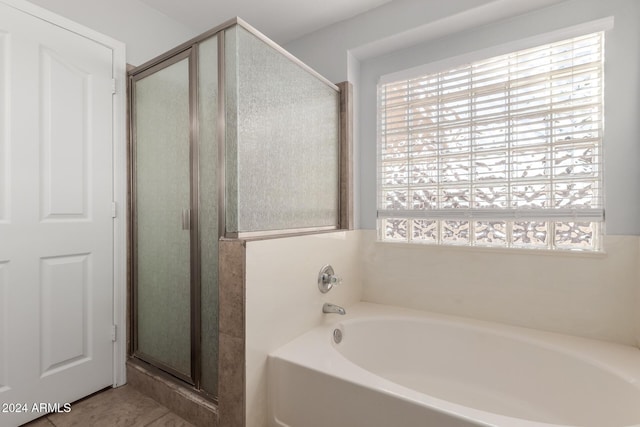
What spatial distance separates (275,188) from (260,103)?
405 millimetres

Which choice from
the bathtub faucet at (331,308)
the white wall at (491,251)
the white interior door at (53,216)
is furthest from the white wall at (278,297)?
the white interior door at (53,216)

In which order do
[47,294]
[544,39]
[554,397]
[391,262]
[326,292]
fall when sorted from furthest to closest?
[391,262], [326,292], [544,39], [47,294], [554,397]

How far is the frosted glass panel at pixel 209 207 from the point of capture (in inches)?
58.2

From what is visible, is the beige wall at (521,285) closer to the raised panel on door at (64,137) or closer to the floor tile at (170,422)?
the floor tile at (170,422)

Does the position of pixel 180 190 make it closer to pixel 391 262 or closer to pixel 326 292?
pixel 326 292

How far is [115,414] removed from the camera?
1.59 metres

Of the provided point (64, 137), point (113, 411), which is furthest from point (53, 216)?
point (113, 411)

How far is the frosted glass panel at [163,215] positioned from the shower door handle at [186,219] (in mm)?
32

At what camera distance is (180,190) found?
164 centimetres

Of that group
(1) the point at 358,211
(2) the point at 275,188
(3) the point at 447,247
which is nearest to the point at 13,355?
(2) the point at 275,188

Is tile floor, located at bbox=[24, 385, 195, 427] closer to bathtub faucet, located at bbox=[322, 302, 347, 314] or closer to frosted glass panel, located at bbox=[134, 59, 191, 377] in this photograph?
frosted glass panel, located at bbox=[134, 59, 191, 377]

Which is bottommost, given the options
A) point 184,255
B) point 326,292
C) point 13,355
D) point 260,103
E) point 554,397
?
point 554,397

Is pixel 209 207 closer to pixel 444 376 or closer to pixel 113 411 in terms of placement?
pixel 113 411

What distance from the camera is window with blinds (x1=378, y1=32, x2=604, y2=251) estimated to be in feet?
5.28
